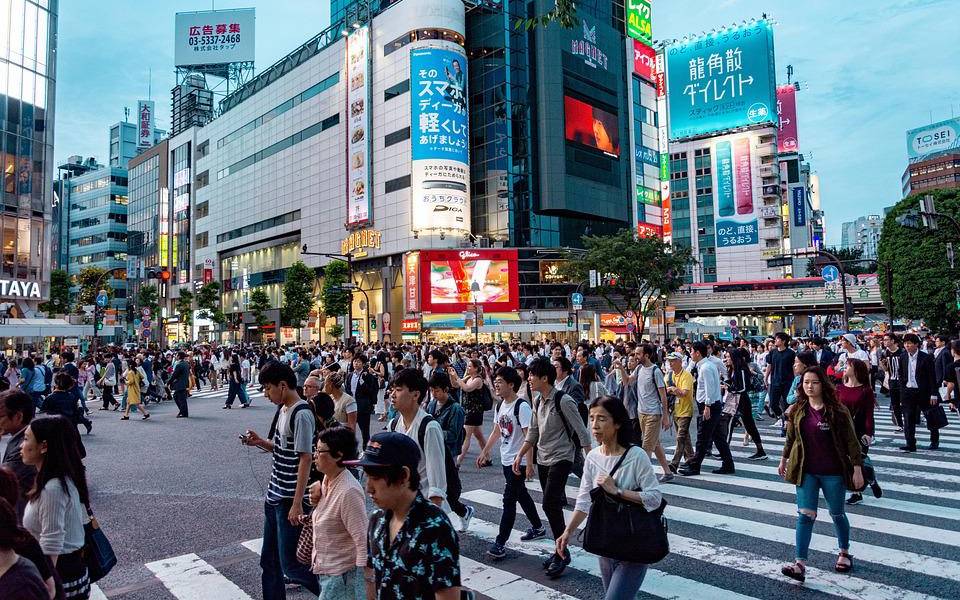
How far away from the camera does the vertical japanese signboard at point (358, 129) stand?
55406mm

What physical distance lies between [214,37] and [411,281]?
2028 inches

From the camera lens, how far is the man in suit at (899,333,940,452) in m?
10.3

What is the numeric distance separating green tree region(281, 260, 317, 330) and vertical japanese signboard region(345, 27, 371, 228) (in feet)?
20.0

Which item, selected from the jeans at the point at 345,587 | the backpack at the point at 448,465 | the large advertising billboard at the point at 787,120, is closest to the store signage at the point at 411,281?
the backpack at the point at 448,465

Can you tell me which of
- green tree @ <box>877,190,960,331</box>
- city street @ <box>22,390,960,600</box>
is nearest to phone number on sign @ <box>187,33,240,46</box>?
green tree @ <box>877,190,960,331</box>

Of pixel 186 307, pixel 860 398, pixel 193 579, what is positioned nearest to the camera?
pixel 193 579

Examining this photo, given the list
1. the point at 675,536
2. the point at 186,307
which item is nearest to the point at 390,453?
the point at 675,536

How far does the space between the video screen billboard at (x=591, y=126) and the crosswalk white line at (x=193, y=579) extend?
176ft

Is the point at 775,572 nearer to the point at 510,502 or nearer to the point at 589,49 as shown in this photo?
the point at 510,502

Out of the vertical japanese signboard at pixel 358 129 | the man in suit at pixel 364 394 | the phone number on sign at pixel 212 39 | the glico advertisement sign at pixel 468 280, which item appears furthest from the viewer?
the phone number on sign at pixel 212 39

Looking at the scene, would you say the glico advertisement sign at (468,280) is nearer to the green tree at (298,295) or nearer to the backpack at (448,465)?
the green tree at (298,295)

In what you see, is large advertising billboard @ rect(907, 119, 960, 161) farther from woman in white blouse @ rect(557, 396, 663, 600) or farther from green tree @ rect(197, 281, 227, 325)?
woman in white blouse @ rect(557, 396, 663, 600)

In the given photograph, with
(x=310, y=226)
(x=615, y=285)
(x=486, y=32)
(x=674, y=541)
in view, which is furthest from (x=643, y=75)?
(x=674, y=541)

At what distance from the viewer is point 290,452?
4.55 m
